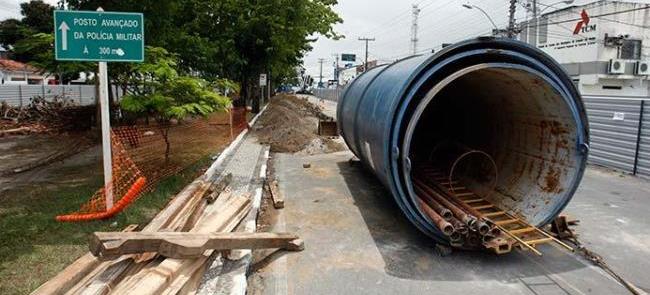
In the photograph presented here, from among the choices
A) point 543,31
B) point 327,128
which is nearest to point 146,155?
point 327,128

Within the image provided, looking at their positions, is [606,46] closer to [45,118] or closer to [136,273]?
[45,118]

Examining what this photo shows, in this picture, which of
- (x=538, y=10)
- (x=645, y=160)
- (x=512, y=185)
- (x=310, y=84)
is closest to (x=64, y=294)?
(x=512, y=185)

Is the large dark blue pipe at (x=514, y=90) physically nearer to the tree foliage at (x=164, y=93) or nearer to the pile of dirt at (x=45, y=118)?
the tree foliage at (x=164, y=93)

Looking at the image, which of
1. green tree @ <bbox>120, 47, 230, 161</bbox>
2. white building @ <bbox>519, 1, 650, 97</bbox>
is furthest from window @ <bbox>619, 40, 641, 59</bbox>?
green tree @ <bbox>120, 47, 230, 161</bbox>

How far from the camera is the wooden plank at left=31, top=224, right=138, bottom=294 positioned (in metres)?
4.16

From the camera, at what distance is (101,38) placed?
6559 mm

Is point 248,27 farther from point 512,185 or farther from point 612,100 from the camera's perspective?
point 512,185

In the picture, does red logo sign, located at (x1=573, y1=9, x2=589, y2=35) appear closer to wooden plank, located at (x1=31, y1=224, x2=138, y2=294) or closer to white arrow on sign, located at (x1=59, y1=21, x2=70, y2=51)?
white arrow on sign, located at (x1=59, y1=21, x2=70, y2=51)

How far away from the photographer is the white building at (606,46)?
134 feet

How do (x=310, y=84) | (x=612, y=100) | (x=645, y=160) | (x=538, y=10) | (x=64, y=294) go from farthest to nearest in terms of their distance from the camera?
(x=310, y=84), (x=538, y=10), (x=612, y=100), (x=645, y=160), (x=64, y=294)

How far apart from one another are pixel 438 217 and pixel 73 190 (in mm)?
6186

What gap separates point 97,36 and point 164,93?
7.32ft

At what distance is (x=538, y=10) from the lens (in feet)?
128

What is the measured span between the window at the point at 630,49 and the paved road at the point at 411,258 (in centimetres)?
4162
